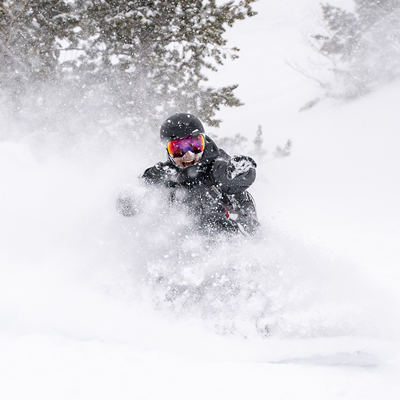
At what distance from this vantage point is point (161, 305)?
3795mm

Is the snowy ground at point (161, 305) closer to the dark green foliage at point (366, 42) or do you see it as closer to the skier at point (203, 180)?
the skier at point (203, 180)

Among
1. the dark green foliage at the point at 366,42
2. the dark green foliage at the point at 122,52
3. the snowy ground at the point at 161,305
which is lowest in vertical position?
the snowy ground at the point at 161,305

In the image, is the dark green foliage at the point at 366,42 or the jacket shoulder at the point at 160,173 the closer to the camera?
the jacket shoulder at the point at 160,173

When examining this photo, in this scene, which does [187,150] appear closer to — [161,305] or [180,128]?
[180,128]

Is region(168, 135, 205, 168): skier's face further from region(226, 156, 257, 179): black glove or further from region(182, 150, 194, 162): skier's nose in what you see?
region(226, 156, 257, 179): black glove

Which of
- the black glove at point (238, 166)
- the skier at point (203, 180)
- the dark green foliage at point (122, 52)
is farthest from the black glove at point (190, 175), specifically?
the dark green foliage at point (122, 52)

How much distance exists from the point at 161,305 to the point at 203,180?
5.27 ft

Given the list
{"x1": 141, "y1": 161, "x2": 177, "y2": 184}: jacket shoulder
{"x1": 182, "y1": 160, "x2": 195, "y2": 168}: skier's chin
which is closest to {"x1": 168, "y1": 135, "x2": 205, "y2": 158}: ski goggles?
{"x1": 182, "y1": 160, "x2": 195, "y2": 168}: skier's chin

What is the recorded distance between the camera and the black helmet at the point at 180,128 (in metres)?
3.74

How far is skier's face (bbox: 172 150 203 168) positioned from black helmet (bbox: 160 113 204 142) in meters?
0.25

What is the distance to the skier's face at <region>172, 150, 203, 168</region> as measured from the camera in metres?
3.66

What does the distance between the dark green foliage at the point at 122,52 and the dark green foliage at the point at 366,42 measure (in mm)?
17423

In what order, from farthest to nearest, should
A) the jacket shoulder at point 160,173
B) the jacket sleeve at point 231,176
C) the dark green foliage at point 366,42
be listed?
1. the dark green foliage at point 366,42
2. the jacket shoulder at point 160,173
3. the jacket sleeve at point 231,176

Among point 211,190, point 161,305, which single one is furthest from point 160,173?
point 161,305
